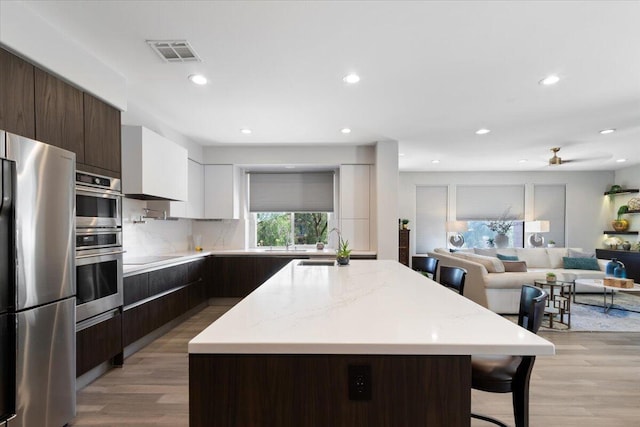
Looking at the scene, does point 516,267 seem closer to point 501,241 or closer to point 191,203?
point 501,241

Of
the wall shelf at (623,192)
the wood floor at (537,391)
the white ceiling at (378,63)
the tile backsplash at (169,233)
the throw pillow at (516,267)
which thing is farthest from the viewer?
the wall shelf at (623,192)

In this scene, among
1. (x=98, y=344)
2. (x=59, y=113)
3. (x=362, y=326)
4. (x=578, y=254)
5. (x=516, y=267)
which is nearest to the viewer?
(x=362, y=326)

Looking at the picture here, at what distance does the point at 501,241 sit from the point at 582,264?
1.92 metres

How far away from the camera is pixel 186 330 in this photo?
161 inches

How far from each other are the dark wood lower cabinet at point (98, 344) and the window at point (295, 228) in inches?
138

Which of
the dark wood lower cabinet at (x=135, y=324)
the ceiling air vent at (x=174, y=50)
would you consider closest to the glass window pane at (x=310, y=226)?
the dark wood lower cabinet at (x=135, y=324)

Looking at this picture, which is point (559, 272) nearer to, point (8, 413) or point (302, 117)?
point (302, 117)

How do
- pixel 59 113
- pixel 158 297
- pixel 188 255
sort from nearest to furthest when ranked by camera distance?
pixel 59 113 → pixel 158 297 → pixel 188 255

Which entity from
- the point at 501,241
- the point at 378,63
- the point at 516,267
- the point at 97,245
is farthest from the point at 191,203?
the point at 501,241

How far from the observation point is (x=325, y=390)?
109 centimetres

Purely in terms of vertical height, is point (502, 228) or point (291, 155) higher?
point (291, 155)

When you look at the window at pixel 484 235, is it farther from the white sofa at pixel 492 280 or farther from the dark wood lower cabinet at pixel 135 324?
the dark wood lower cabinet at pixel 135 324

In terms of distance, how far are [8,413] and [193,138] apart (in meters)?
4.13

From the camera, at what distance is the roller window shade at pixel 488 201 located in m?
8.30
